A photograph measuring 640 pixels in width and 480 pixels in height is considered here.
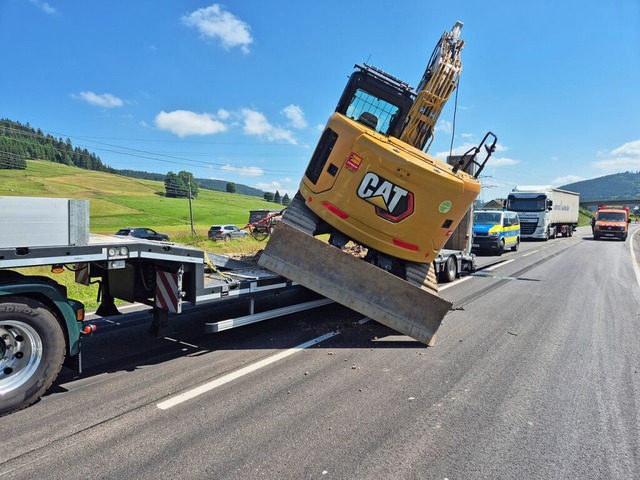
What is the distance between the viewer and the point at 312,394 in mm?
4234

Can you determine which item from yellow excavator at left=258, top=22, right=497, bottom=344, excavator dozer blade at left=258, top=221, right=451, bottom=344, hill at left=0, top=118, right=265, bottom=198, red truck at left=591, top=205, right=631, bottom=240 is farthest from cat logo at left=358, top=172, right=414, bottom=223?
hill at left=0, top=118, right=265, bottom=198

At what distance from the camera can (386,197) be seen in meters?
6.13

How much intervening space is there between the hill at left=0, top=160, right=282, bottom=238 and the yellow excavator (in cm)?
3979

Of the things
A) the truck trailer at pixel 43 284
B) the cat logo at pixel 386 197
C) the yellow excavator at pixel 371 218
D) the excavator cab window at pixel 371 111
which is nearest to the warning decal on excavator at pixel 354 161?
the yellow excavator at pixel 371 218

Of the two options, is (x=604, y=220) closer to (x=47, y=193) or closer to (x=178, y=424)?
(x=178, y=424)

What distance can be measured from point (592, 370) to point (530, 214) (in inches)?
1010

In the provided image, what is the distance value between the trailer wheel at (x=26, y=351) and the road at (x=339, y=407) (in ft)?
0.64

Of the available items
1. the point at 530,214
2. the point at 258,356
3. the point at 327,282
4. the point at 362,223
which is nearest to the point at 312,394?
the point at 258,356

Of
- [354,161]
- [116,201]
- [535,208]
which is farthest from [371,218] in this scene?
[116,201]

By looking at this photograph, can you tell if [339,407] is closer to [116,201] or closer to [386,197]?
[386,197]

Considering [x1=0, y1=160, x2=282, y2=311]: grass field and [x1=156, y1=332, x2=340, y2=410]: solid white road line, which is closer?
[x1=156, y1=332, x2=340, y2=410]: solid white road line

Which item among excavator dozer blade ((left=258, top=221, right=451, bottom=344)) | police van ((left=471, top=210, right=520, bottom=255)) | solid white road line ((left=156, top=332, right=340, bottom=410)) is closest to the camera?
solid white road line ((left=156, top=332, right=340, bottom=410))

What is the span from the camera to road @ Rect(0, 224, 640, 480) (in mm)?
3074

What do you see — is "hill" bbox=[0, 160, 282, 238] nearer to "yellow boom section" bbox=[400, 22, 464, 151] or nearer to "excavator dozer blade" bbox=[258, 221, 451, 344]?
"yellow boom section" bbox=[400, 22, 464, 151]
